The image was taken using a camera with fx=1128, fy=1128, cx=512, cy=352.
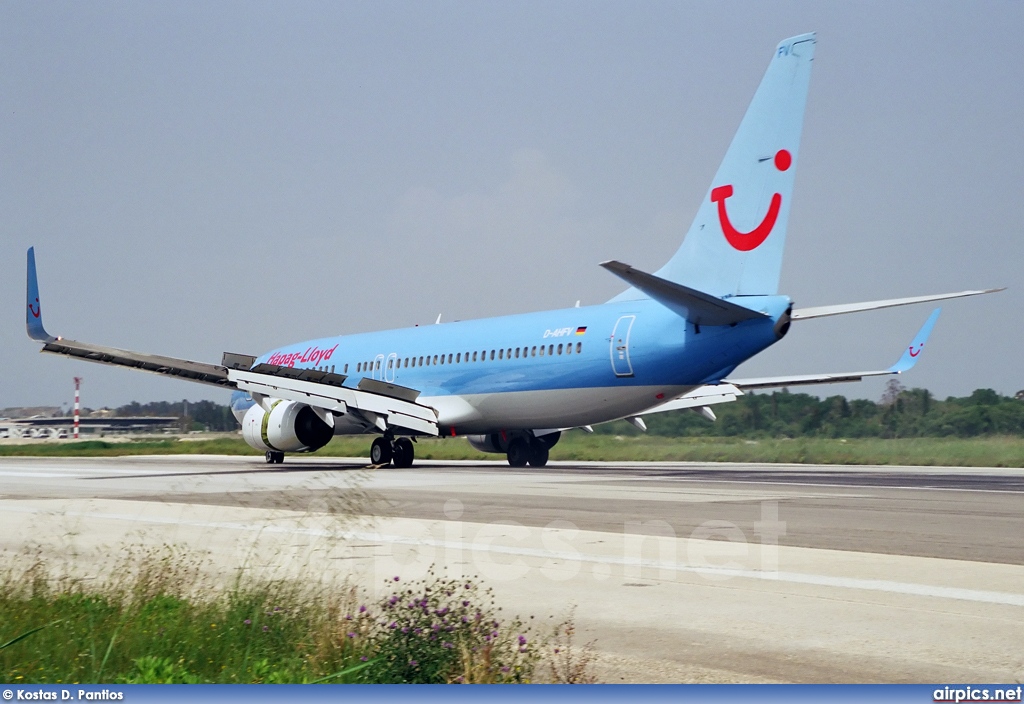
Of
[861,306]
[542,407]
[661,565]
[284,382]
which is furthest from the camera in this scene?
[284,382]

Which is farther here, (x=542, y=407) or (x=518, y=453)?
(x=518, y=453)

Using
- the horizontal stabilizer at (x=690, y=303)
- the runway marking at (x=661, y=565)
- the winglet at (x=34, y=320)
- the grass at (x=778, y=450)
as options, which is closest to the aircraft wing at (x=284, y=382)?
the winglet at (x=34, y=320)

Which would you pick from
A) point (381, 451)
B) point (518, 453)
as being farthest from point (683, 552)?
point (518, 453)

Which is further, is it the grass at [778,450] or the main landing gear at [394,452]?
the grass at [778,450]

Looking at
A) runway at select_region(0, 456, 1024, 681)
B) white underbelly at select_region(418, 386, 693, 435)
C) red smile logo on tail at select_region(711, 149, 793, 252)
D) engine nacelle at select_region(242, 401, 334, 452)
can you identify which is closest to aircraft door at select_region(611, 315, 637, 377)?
white underbelly at select_region(418, 386, 693, 435)

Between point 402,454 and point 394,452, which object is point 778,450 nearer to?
point 402,454

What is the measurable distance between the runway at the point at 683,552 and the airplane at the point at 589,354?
402cm

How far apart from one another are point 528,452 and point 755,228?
34.8ft

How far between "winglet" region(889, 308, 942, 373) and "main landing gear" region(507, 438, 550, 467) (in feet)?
31.0

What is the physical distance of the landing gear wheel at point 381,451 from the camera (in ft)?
95.2

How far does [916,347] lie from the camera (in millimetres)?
29500

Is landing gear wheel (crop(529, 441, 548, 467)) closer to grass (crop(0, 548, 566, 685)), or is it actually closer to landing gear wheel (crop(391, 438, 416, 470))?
landing gear wheel (crop(391, 438, 416, 470))

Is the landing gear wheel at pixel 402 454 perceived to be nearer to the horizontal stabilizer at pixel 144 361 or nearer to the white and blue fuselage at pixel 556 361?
the white and blue fuselage at pixel 556 361

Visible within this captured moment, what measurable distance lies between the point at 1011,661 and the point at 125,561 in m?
6.89
